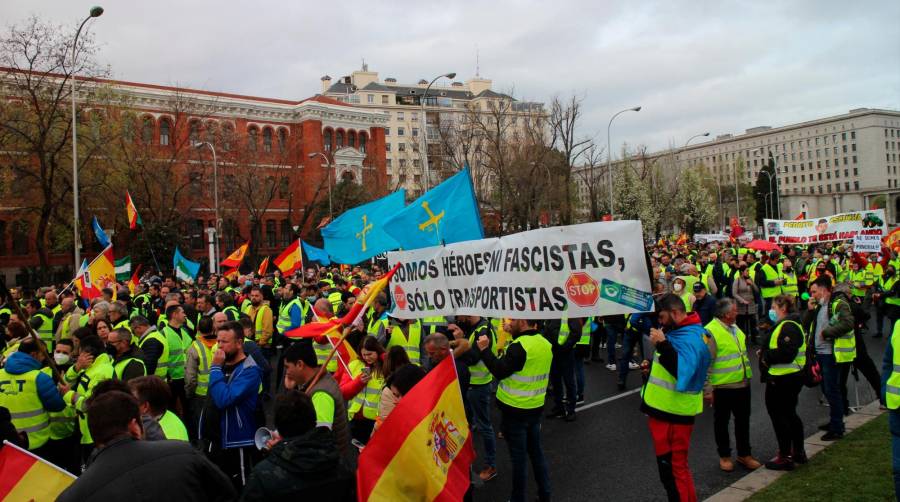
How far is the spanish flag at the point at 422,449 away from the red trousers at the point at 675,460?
2.01m

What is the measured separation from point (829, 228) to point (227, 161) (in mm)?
37581

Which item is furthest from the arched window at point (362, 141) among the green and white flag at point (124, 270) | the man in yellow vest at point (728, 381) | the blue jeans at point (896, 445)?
the blue jeans at point (896, 445)

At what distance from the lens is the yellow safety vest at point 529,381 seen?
5637mm

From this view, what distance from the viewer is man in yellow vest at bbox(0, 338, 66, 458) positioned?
5566mm

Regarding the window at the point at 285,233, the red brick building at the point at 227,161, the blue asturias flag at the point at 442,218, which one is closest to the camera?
the blue asturias flag at the point at 442,218

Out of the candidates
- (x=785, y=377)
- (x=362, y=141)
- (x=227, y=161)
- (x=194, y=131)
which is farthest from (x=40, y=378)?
(x=362, y=141)

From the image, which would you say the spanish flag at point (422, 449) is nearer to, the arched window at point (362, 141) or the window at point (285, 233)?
the window at point (285, 233)

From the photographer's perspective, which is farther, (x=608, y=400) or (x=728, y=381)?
(x=608, y=400)

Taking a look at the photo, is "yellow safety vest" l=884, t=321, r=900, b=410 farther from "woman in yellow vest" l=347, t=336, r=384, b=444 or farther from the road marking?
the road marking

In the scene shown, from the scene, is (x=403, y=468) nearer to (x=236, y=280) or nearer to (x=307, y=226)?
(x=236, y=280)

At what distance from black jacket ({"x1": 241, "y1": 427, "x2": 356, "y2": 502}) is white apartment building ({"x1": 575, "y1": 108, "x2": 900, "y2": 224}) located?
13184cm

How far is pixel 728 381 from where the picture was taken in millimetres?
6281

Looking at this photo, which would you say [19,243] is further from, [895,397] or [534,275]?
[895,397]

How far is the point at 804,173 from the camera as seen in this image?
149000mm
